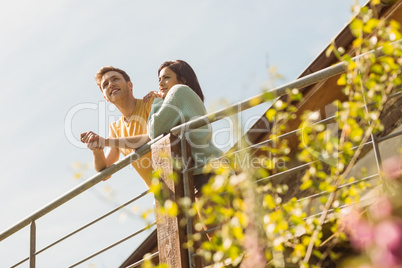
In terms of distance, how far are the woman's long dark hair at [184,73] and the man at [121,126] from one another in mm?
424

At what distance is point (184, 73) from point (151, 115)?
2.35 ft

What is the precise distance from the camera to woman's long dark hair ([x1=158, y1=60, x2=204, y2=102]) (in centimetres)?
433

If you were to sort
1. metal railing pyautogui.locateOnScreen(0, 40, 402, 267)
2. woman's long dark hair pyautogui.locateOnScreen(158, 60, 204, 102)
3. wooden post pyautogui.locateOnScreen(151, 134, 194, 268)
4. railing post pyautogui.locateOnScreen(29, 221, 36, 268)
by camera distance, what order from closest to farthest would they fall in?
metal railing pyautogui.locateOnScreen(0, 40, 402, 267)
wooden post pyautogui.locateOnScreen(151, 134, 194, 268)
railing post pyautogui.locateOnScreen(29, 221, 36, 268)
woman's long dark hair pyautogui.locateOnScreen(158, 60, 204, 102)

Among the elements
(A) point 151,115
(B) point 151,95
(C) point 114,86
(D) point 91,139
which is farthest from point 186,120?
(C) point 114,86

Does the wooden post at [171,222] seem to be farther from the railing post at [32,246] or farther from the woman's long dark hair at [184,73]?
the railing post at [32,246]

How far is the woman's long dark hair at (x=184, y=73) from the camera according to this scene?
4.33m

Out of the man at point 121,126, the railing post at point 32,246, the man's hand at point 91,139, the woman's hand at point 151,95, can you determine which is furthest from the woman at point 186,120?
the railing post at point 32,246

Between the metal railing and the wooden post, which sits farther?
the wooden post

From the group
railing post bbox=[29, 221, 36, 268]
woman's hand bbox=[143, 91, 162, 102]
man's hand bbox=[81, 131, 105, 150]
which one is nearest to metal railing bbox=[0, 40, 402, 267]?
railing post bbox=[29, 221, 36, 268]

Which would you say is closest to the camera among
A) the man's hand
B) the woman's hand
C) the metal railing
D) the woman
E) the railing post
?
the metal railing

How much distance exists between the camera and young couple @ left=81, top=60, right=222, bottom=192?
11.9 ft

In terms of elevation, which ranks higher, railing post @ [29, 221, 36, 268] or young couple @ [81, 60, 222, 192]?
young couple @ [81, 60, 222, 192]

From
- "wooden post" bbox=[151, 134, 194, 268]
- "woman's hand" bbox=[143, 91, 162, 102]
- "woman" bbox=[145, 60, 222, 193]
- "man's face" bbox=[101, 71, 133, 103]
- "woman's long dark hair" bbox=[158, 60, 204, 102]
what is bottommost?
"wooden post" bbox=[151, 134, 194, 268]

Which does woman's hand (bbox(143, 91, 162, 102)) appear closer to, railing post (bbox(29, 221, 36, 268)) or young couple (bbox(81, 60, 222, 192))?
young couple (bbox(81, 60, 222, 192))
